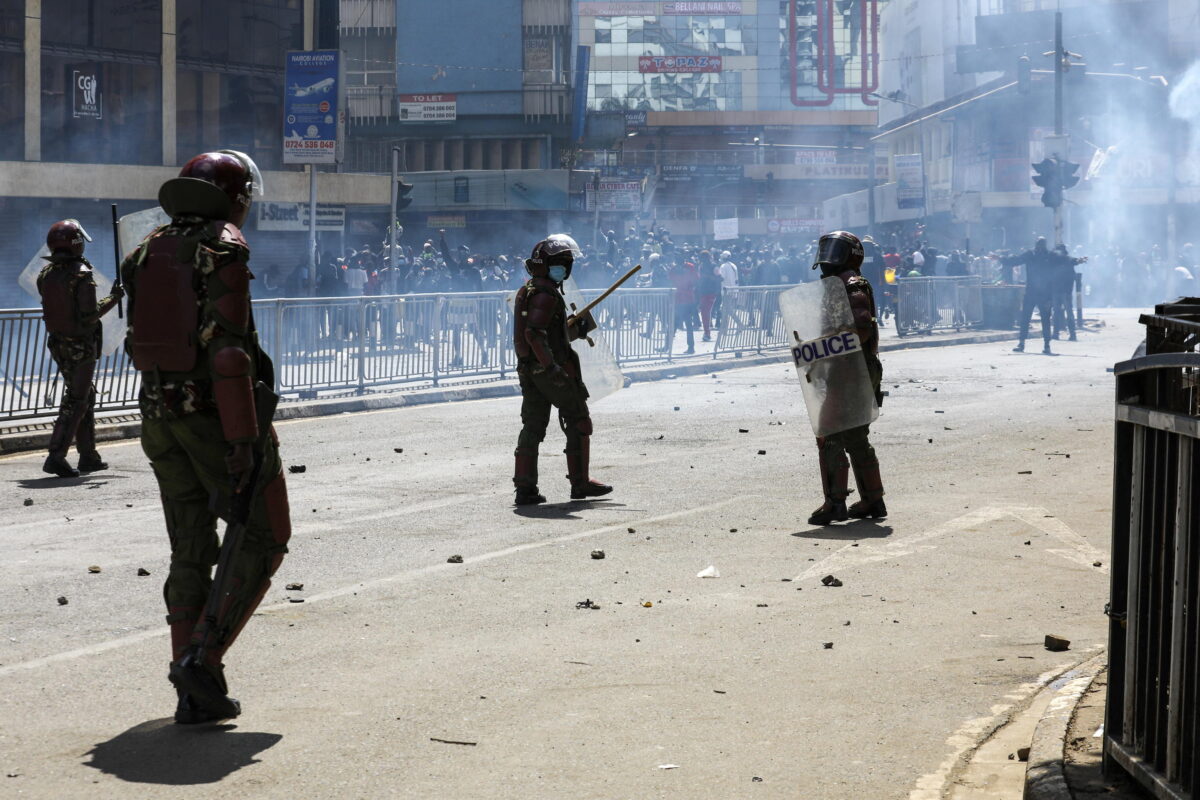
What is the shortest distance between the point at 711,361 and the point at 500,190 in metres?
42.6

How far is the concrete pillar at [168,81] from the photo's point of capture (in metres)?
36.2

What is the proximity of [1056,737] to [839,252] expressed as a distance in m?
4.78

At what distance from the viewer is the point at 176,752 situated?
4676 millimetres

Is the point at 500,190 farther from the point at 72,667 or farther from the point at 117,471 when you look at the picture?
the point at 72,667

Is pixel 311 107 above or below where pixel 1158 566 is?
above

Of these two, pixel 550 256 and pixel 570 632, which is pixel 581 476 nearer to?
pixel 550 256

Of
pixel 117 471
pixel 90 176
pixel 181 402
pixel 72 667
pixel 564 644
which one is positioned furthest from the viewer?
pixel 90 176

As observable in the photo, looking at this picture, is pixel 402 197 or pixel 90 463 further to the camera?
pixel 402 197

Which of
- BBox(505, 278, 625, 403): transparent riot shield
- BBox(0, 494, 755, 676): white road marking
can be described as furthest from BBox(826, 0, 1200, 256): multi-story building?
BBox(0, 494, 755, 676): white road marking

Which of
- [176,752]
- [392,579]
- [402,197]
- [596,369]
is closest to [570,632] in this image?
[392,579]

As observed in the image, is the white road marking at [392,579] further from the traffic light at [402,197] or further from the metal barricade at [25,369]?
the traffic light at [402,197]

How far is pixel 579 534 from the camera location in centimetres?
889

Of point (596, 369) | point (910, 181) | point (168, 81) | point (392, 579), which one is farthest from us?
point (910, 181)

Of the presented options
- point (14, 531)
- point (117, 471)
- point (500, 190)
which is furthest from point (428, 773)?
point (500, 190)
